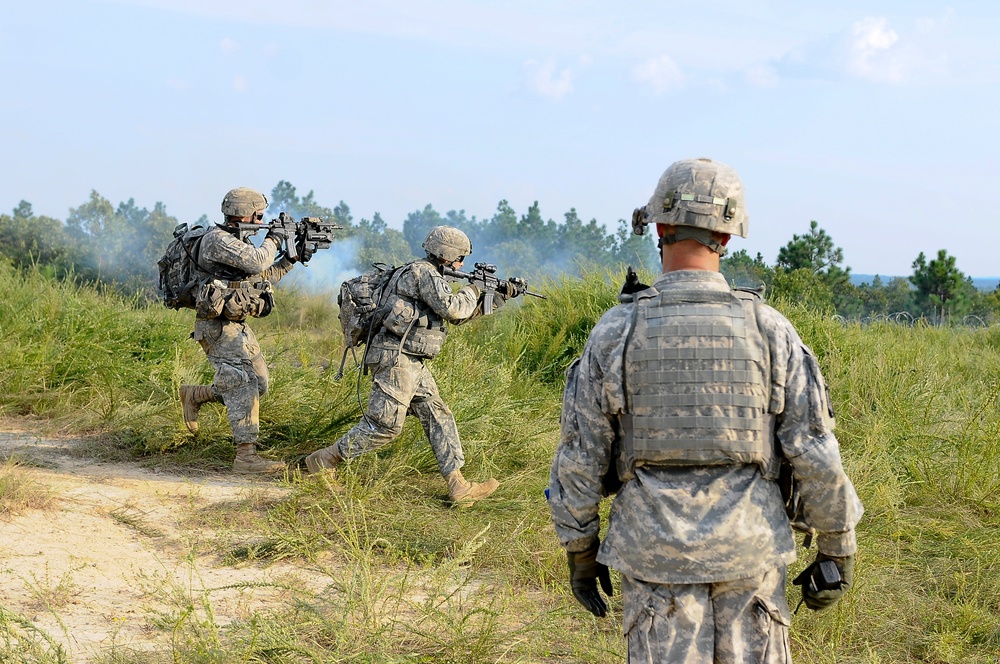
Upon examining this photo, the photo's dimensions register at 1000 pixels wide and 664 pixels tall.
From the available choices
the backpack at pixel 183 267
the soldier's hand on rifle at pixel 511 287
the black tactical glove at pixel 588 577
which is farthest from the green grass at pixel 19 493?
the black tactical glove at pixel 588 577

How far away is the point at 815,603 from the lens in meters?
2.66

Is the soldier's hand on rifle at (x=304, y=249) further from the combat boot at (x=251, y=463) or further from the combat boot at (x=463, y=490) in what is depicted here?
the combat boot at (x=463, y=490)

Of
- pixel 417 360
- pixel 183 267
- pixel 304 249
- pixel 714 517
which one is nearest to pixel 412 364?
pixel 417 360

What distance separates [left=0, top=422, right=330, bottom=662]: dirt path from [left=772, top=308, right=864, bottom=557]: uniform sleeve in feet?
6.96

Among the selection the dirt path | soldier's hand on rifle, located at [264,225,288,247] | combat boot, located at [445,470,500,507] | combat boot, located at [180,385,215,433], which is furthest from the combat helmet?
combat boot, located at [180,385,215,433]

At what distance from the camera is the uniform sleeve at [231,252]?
5.99 meters

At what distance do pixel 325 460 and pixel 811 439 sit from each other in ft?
12.1

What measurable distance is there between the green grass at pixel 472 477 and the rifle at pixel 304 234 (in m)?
1.04

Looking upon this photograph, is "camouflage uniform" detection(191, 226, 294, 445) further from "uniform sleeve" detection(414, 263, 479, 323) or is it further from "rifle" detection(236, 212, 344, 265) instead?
"uniform sleeve" detection(414, 263, 479, 323)

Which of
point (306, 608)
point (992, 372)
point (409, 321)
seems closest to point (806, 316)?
point (992, 372)

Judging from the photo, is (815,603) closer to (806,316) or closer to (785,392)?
(785,392)

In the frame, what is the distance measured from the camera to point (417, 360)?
573 centimetres

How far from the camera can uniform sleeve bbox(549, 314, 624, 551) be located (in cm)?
260

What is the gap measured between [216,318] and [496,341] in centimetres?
289
